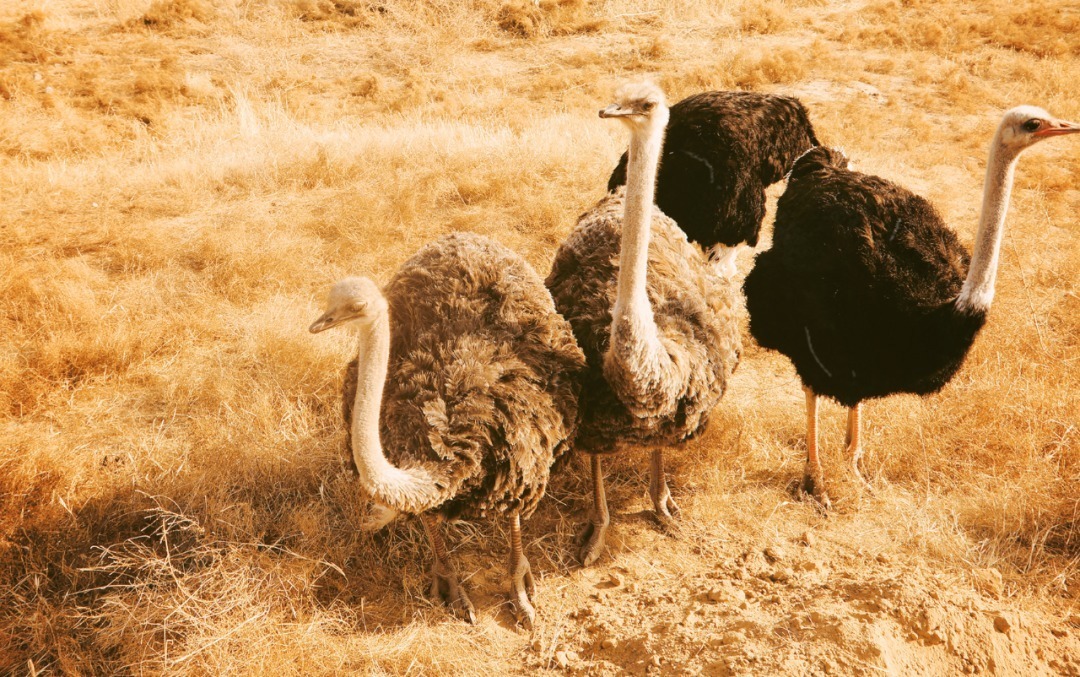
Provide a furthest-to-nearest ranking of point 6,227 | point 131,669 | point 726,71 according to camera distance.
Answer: point 726,71 < point 6,227 < point 131,669

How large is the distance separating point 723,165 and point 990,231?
8.52 feet

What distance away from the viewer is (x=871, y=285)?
13.6 feet

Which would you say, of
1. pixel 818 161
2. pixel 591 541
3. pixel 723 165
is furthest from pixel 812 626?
pixel 723 165

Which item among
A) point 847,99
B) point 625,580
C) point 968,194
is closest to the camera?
point 625,580

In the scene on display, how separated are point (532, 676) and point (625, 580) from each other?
739 millimetres

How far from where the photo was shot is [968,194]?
26.9 feet

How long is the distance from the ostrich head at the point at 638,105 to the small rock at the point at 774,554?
2297 millimetres

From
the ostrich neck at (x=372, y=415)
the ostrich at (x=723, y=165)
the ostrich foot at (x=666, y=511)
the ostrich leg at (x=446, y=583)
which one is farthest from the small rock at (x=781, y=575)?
the ostrich at (x=723, y=165)

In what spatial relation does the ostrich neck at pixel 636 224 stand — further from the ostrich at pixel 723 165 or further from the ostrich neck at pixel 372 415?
the ostrich at pixel 723 165

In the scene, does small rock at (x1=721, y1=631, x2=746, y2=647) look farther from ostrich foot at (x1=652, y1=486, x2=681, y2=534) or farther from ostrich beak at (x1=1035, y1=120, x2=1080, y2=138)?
ostrich beak at (x1=1035, y1=120, x2=1080, y2=138)

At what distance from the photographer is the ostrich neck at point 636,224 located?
134 inches

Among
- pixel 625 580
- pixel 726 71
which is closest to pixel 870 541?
pixel 625 580

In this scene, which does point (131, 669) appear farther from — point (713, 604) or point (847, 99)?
point (847, 99)

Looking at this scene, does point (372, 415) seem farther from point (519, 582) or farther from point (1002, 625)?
point (1002, 625)
